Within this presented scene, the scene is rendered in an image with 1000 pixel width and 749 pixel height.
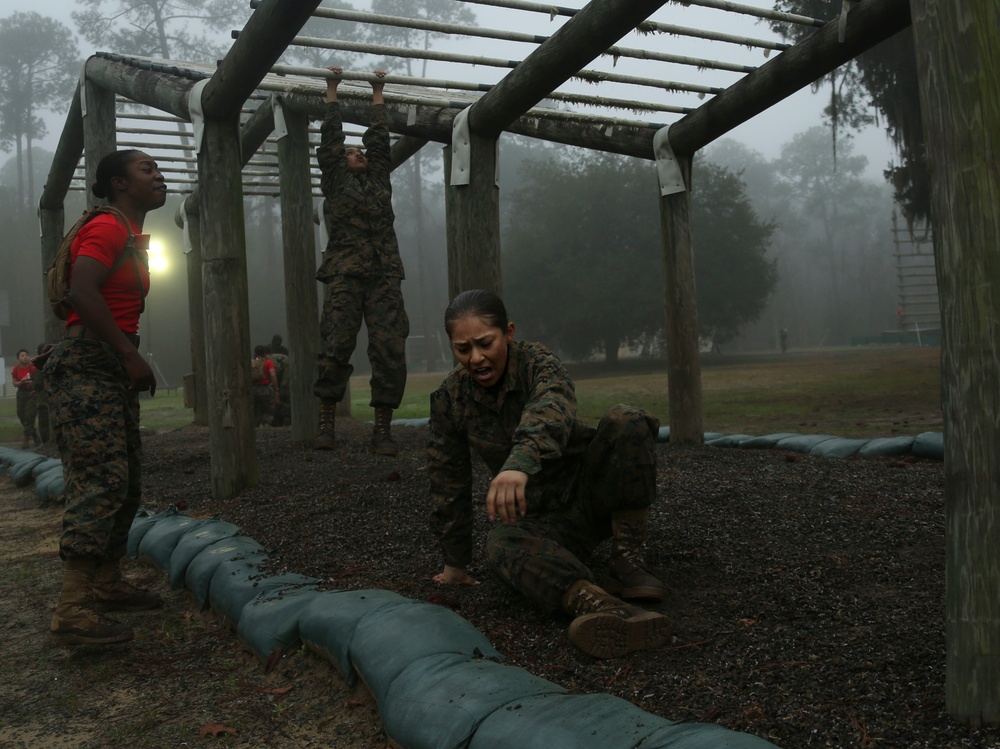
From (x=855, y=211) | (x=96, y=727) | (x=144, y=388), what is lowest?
(x=96, y=727)

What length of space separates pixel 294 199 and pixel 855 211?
80.9m

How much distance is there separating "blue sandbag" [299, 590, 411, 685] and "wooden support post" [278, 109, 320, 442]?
15.7ft

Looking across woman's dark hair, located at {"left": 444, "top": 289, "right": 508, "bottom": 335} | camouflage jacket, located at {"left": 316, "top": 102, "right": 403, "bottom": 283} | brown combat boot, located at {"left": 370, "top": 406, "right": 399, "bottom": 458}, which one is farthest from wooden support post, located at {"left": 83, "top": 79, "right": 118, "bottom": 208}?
woman's dark hair, located at {"left": 444, "top": 289, "right": 508, "bottom": 335}

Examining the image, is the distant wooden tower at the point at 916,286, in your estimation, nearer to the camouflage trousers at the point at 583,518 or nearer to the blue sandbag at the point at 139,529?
the blue sandbag at the point at 139,529

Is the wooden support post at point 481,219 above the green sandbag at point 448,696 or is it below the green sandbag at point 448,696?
above

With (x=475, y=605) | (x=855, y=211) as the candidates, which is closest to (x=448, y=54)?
(x=475, y=605)

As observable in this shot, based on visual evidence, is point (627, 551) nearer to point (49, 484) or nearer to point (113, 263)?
point (113, 263)

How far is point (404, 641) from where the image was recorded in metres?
2.64

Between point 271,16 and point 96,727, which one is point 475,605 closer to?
point 96,727

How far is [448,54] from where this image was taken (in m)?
5.81

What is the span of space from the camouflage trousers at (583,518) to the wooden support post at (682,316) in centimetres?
373

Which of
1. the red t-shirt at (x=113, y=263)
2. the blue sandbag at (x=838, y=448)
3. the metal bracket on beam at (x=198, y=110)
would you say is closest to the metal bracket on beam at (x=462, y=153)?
the metal bracket on beam at (x=198, y=110)

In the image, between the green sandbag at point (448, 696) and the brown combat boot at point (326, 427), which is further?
the brown combat boot at point (326, 427)

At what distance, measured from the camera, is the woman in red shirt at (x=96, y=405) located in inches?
133
